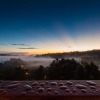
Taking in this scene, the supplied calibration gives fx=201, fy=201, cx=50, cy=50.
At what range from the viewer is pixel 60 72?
43.3ft

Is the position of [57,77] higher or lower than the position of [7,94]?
lower

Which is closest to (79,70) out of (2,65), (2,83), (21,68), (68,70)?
(68,70)

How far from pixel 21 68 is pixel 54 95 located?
1478 cm

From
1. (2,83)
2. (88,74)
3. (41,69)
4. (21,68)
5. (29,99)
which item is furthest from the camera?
(21,68)

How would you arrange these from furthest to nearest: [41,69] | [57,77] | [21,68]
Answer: [21,68]
[41,69]
[57,77]

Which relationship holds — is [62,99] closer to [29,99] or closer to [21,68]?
[29,99]

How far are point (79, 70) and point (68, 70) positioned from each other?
727 millimetres

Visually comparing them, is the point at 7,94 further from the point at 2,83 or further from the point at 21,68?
the point at 21,68

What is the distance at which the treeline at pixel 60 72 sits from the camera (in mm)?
12008

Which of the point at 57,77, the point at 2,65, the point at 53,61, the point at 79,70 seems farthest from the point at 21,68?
the point at 79,70

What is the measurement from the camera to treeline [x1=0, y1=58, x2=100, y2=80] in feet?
39.4

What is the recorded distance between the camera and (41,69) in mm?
13953

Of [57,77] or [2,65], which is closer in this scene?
[57,77]

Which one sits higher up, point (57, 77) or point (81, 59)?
point (81, 59)
